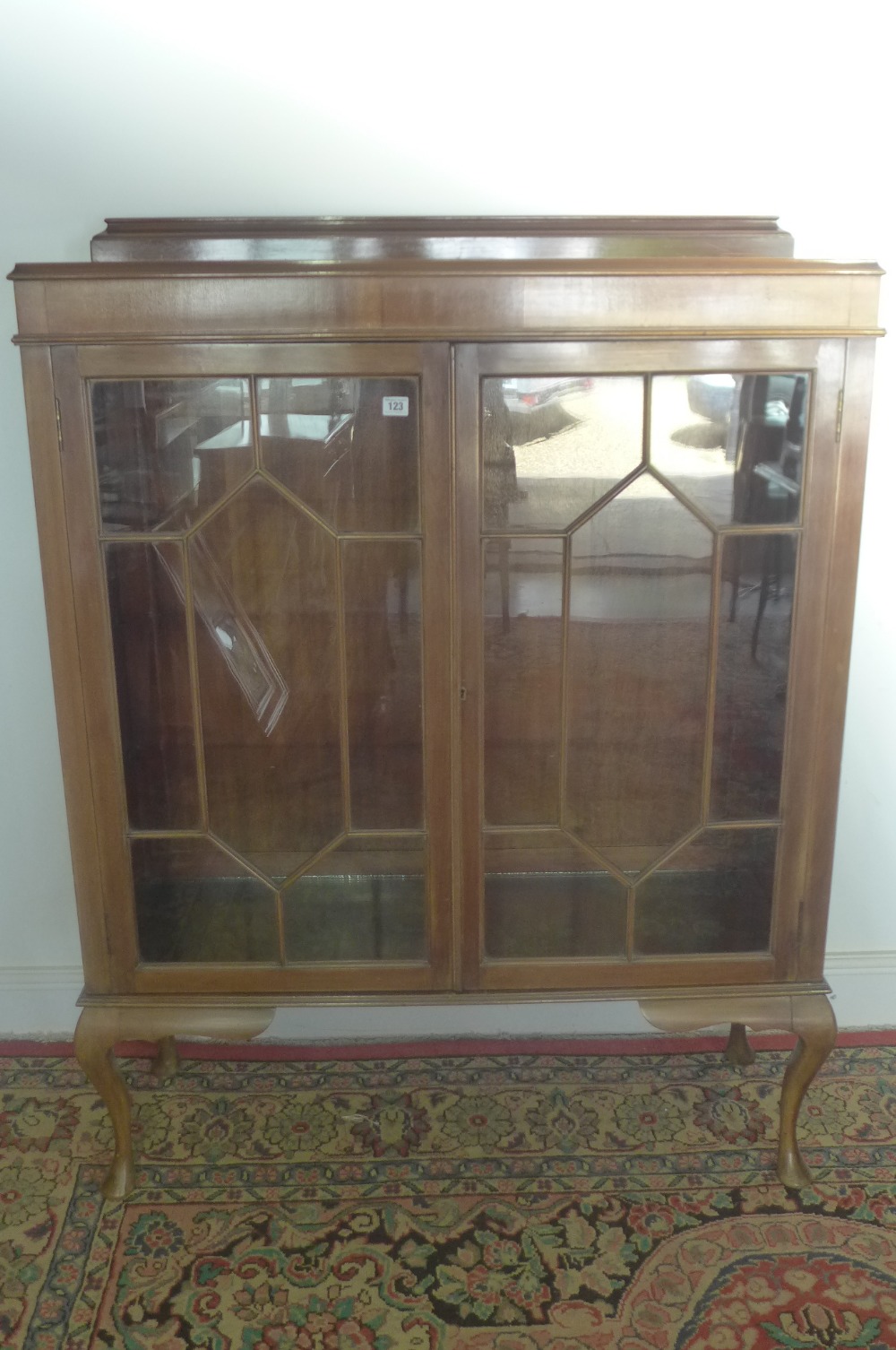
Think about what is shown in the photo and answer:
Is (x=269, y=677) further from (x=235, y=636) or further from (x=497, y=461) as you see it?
(x=497, y=461)

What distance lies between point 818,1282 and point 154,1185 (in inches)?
32.9

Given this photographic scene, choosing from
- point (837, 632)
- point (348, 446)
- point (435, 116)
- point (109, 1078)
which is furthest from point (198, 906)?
point (435, 116)

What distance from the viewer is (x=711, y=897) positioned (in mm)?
1286

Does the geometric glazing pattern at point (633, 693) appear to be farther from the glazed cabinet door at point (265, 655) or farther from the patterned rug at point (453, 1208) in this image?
the patterned rug at point (453, 1208)

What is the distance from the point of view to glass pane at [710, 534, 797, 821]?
3.89 ft

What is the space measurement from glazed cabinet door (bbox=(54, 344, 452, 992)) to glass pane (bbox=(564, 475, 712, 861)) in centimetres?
16

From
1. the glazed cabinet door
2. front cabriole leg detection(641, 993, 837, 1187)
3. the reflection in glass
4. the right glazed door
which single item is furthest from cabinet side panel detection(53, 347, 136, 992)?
front cabriole leg detection(641, 993, 837, 1187)

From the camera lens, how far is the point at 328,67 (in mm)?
1406

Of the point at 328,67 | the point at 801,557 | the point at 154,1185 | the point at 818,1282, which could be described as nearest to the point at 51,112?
the point at 328,67

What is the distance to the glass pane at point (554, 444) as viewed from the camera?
1.13 metres

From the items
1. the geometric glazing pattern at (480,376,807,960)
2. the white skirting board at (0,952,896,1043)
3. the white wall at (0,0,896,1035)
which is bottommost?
the white skirting board at (0,952,896,1043)

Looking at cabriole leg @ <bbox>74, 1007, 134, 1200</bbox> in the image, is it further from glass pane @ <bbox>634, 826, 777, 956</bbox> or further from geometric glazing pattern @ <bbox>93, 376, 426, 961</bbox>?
glass pane @ <bbox>634, 826, 777, 956</bbox>

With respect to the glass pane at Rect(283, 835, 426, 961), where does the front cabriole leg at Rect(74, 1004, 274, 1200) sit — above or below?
below

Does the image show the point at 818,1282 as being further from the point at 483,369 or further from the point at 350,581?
the point at 483,369
